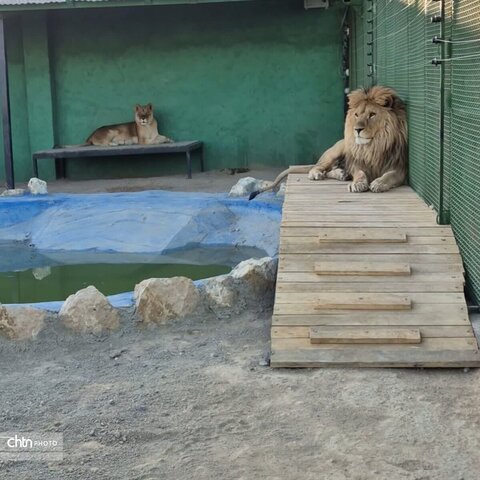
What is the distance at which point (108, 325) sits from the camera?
185 inches

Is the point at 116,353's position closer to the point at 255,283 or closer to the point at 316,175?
the point at 255,283

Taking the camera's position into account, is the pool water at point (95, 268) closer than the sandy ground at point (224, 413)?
No

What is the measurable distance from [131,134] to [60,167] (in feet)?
4.59

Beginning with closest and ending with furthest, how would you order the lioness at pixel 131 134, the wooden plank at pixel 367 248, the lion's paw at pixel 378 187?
1. the wooden plank at pixel 367 248
2. the lion's paw at pixel 378 187
3. the lioness at pixel 131 134

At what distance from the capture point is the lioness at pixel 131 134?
11859 millimetres

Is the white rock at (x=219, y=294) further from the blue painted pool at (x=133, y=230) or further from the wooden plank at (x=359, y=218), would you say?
the blue painted pool at (x=133, y=230)

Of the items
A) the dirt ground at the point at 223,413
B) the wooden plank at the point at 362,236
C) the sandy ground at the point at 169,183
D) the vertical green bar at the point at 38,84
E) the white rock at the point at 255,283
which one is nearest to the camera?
the dirt ground at the point at 223,413

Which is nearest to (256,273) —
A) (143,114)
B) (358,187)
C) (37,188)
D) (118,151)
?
(358,187)

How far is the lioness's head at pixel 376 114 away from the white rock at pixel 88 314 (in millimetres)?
2817

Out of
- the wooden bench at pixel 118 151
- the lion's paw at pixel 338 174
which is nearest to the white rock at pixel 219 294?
the lion's paw at pixel 338 174

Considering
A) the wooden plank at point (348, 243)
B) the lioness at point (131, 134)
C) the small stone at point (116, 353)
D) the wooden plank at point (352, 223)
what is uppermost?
the lioness at point (131, 134)

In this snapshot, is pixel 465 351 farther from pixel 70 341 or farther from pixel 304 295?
pixel 70 341

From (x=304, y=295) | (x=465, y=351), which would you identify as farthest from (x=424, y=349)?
(x=304, y=295)

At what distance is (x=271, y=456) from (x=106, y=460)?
0.63 meters
